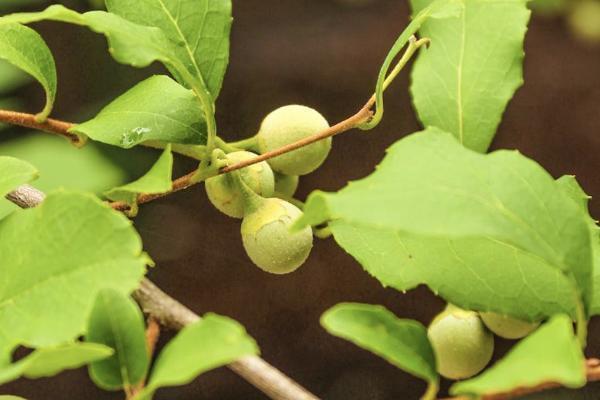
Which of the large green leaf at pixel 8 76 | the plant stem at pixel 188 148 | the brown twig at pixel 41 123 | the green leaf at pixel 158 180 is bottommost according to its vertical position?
the large green leaf at pixel 8 76

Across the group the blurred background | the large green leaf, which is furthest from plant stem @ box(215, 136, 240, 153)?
the blurred background

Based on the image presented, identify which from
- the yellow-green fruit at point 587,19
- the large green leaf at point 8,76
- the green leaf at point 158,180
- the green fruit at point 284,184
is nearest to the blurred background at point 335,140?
the yellow-green fruit at point 587,19

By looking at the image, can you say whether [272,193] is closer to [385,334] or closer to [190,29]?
[190,29]

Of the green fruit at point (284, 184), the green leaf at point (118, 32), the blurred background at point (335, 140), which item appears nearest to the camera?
the green leaf at point (118, 32)

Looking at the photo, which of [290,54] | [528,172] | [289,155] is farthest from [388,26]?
[528,172]

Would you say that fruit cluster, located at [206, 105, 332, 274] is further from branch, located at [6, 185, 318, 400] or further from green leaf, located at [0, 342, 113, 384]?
green leaf, located at [0, 342, 113, 384]

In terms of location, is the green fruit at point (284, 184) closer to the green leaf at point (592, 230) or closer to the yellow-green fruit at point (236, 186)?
the yellow-green fruit at point (236, 186)

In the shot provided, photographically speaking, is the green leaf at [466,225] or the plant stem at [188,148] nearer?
the green leaf at [466,225]
